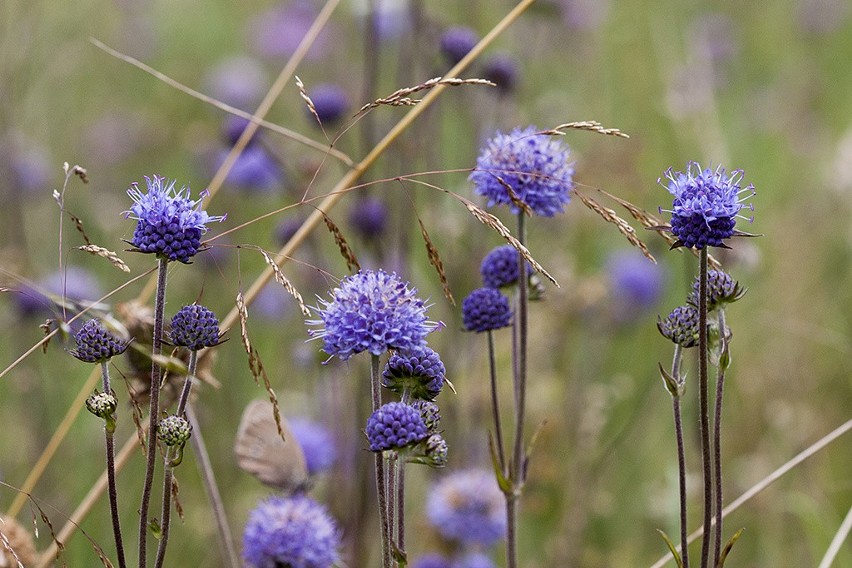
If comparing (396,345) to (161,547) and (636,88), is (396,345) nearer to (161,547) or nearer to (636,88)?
(161,547)

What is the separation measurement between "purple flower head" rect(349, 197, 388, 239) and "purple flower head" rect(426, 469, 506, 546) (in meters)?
0.99

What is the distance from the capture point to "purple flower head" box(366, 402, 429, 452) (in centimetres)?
170

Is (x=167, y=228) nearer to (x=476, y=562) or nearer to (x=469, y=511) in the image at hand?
(x=476, y=562)

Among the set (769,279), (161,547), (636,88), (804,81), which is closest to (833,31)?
(804,81)

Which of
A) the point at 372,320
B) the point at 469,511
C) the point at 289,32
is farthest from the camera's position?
the point at 289,32

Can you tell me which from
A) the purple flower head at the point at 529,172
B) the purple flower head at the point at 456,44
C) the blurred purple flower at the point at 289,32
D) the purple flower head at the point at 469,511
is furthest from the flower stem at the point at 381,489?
the blurred purple flower at the point at 289,32

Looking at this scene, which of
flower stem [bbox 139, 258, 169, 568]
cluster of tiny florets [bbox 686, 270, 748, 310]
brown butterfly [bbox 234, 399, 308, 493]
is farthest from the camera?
brown butterfly [bbox 234, 399, 308, 493]

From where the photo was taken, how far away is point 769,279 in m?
5.25

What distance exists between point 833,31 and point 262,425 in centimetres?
668

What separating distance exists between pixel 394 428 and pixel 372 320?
20 cm

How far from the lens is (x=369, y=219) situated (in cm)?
372

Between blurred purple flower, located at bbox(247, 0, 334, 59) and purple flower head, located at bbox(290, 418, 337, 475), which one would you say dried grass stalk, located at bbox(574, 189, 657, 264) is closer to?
purple flower head, located at bbox(290, 418, 337, 475)

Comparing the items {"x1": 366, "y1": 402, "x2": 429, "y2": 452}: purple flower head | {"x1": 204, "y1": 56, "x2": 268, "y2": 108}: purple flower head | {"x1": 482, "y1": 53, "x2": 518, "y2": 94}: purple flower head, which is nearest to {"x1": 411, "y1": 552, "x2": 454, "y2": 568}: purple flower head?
{"x1": 366, "y1": 402, "x2": 429, "y2": 452}: purple flower head

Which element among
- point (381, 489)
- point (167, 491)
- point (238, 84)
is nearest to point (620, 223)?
point (381, 489)
